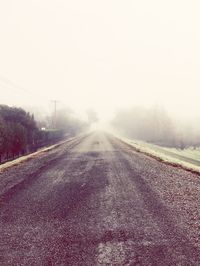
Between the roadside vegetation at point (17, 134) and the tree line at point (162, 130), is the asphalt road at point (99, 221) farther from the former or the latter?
the tree line at point (162, 130)

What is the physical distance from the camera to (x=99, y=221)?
8.98 meters

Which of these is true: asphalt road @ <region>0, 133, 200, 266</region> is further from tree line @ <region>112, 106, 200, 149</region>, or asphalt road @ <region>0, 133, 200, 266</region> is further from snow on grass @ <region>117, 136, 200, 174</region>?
tree line @ <region>112, 106, 200, 149</region>

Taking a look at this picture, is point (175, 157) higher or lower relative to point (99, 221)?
lower

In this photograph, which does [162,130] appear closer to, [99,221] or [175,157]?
[175,157]

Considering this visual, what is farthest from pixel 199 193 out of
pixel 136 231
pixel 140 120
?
pixel 140 120

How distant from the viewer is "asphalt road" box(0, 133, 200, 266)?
6672 millimetres

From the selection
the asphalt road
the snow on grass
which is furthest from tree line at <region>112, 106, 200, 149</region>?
the asphalt road

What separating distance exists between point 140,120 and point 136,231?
102 m

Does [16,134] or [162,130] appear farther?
[162,130]

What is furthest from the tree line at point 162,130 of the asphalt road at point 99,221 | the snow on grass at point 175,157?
the asphalt road at point 99,221

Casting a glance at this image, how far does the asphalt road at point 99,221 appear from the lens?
667 centimetres

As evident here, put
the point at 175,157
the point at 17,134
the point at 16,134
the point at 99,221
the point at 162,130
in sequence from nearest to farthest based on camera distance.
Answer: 1. the point at 99,221
2. the point at 16,134
3. the point at 17,134
4. the point at 175,157
5. the point at 162,130

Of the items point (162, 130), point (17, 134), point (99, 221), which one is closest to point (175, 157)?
point (17, 134)

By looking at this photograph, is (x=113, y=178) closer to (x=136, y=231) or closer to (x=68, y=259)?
(x=136, y=231)
